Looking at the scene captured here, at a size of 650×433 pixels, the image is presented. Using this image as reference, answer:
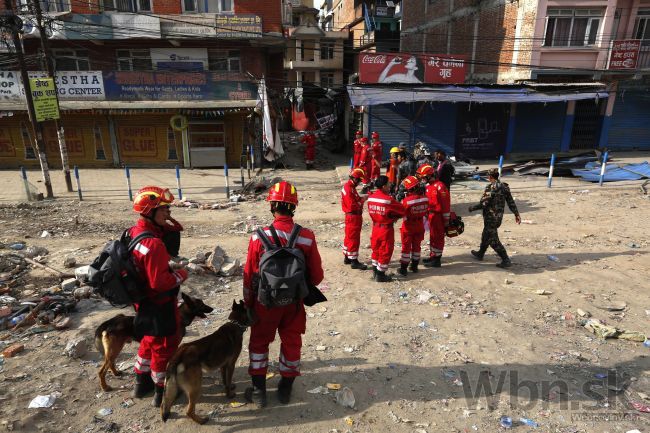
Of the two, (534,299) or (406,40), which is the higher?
(406,40)

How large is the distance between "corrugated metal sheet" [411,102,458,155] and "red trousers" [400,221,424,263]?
472 inches

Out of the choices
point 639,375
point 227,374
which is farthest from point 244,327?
point 639,375

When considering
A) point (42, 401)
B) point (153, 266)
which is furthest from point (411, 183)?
point (42, 401)

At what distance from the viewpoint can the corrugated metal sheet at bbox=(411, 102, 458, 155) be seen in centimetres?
1759

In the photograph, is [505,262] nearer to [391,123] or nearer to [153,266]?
[153,266]

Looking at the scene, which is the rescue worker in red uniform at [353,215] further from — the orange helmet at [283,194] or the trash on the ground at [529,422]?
the trash on the ground at [529,422]

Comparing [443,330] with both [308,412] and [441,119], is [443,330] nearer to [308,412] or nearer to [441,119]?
[308,412]

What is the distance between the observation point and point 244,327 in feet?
11.7

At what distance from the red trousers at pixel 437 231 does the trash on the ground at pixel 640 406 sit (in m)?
3.52

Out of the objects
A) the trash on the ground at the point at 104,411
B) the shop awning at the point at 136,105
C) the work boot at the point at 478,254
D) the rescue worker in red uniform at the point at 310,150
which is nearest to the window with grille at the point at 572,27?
the rescue worker in red uniform at the point at 310,150

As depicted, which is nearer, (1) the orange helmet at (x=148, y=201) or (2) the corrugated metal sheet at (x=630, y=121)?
(1) the orange helmet at (x=148, y=201)

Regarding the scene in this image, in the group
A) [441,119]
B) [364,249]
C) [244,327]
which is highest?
[441,119]

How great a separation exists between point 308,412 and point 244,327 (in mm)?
924

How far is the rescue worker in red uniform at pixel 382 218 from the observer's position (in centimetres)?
595
